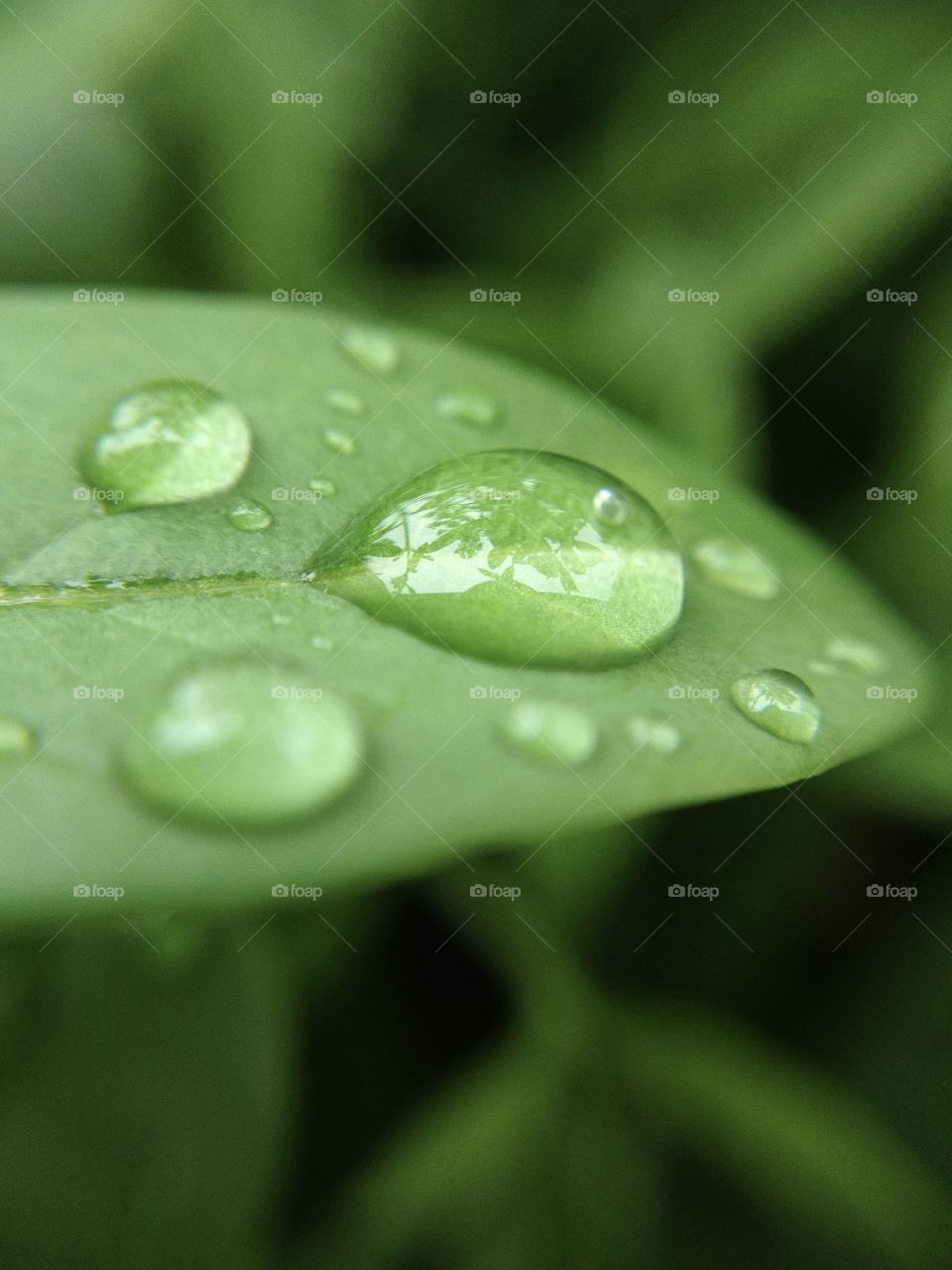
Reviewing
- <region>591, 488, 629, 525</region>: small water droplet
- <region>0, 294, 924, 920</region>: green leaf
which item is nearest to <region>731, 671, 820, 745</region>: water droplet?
<region>0, 294, 924, 920</region>: green leaf

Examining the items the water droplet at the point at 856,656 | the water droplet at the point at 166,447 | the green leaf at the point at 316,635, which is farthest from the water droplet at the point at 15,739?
the water droplet at the point at 856,656

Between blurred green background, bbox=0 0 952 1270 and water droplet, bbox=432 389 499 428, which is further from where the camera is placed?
blurred green background, bbox=0 0 952 1270

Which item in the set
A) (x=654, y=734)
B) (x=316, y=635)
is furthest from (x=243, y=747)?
(x=654, y=734)

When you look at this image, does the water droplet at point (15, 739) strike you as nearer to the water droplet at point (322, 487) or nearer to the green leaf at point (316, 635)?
the green leaf at point (316, 635)

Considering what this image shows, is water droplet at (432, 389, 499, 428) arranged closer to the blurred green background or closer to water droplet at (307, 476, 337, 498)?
water droplet at (307, 476, 337, 498)

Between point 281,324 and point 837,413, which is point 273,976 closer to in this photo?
point 281,324

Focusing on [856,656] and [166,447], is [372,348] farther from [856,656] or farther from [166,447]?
[856,656]

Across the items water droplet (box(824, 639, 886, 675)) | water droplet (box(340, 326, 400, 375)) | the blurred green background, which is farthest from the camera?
the blurred green background
